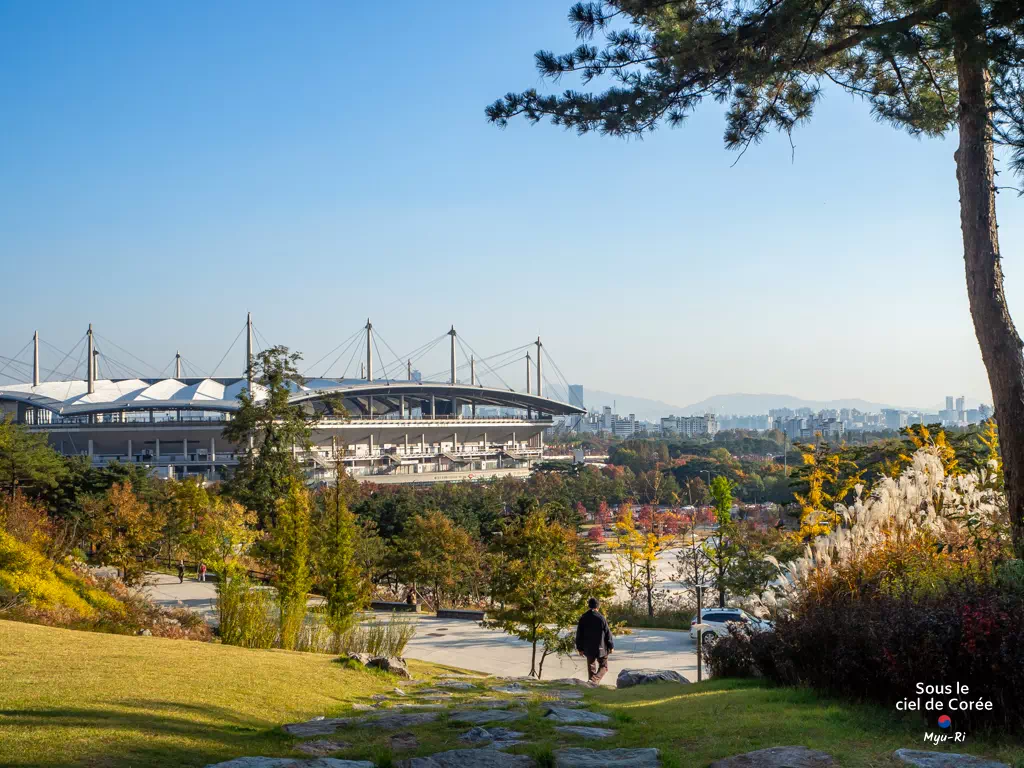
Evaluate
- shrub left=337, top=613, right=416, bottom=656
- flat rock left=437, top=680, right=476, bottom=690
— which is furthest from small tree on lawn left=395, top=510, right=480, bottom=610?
flat rock left=437, top=680, right=476, bottom=690

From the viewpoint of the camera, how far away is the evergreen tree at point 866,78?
20.4 ft

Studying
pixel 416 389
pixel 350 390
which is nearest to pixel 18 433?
pixel 350 390

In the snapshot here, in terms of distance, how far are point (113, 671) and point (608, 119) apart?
5.77 meters

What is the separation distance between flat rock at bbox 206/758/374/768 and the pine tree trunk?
507 centimetres

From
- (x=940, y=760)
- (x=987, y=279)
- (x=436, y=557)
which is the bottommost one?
(x=436, y=557)

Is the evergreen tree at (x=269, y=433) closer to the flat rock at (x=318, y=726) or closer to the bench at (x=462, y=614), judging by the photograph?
the bench at (x=462, y=614)

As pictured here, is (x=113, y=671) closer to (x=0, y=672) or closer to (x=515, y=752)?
(x=0, y=672)

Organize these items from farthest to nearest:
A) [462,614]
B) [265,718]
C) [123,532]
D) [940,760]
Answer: [123,532]
[462,614]
[265,718]
[940,760]

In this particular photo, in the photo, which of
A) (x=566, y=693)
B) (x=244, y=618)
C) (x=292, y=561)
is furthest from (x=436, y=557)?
Answer: (x=566, y=693)

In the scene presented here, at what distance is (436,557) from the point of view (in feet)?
69.4

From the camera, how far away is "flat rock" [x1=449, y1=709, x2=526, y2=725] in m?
5.03

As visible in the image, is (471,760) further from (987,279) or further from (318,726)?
(987,279)

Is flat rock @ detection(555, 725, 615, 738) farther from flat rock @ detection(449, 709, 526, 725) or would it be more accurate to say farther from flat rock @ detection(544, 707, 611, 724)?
flat rock @ detection(449, 709, 526, 725)

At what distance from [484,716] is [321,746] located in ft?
3.91
